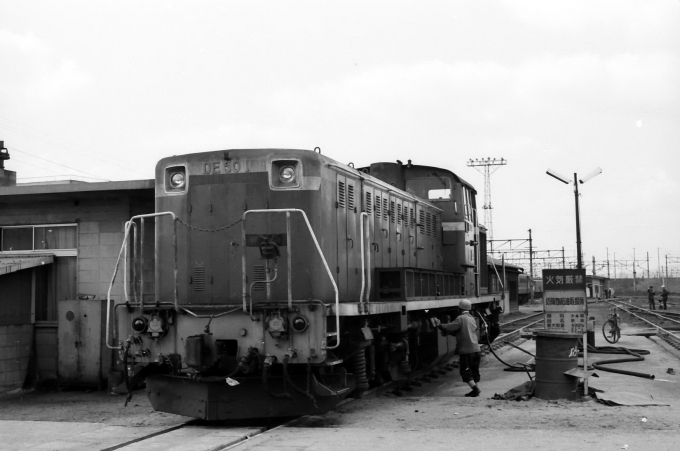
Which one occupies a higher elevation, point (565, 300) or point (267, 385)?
point (565, 300)

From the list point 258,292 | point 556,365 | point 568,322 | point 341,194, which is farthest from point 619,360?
point 258,292

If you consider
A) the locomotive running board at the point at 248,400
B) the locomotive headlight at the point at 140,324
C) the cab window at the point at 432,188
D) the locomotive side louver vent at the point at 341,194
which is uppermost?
the cab window at the point at 432,188

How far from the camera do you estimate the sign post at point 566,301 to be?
452 inches

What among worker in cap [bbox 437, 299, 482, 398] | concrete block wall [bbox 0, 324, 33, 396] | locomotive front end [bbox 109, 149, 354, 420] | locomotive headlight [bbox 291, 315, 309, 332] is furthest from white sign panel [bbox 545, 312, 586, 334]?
concrete block wall [bbox 0, 324, 33, 396]

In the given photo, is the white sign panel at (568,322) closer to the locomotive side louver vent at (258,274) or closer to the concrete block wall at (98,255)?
the locomotive side louver vent at (258,274)

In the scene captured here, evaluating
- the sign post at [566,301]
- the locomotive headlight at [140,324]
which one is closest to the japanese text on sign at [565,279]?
the sign post at [566,301]

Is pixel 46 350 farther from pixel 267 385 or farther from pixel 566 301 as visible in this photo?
pixel 566 301

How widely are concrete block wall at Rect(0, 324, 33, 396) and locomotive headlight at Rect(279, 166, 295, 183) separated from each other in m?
7.21

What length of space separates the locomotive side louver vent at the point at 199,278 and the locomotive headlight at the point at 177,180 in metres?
1.06

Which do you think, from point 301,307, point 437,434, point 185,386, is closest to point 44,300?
point 185,386

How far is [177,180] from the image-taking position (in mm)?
9344

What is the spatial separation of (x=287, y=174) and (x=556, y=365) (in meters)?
4.55

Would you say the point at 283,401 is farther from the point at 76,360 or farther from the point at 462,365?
the point at 76,360

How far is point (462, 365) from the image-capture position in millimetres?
11219
